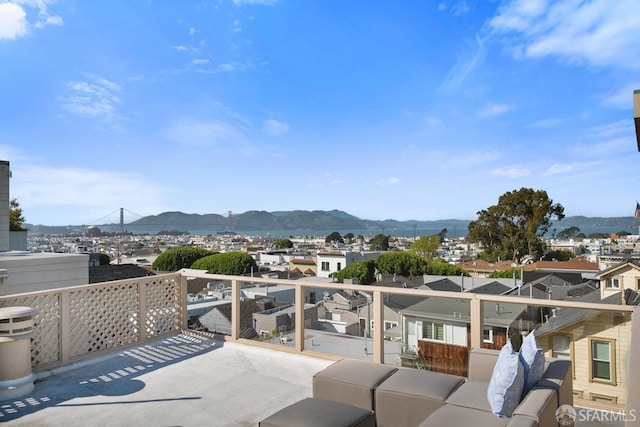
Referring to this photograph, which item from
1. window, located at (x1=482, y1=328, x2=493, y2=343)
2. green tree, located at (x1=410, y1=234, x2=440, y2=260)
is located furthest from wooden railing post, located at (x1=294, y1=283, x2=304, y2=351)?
green tree, located at (x1=410, y1=234, x2=440, y2=260)

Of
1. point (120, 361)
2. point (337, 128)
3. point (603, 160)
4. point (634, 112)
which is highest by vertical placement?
point (337, 128)

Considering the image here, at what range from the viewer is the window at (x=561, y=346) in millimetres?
2761

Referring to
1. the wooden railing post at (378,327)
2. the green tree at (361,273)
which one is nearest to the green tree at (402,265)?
the green tree at (361,273)

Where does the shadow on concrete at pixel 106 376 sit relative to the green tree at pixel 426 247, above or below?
above

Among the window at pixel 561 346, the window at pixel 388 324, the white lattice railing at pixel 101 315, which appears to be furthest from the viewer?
the white lattice railing at pixel 101 315

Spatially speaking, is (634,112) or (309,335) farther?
(309,335)

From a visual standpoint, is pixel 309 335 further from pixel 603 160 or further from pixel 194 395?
pixel 603 160

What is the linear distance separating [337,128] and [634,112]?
66.0ft

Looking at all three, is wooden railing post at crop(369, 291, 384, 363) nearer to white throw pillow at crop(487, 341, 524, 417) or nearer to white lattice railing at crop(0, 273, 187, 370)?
white throw pillow at crop(487, 341, 524, 417)

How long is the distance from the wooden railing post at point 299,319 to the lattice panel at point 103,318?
6.96ft

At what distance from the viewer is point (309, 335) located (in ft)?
15.6

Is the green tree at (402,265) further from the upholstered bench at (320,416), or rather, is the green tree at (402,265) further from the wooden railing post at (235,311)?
the upholstered bench at (320,416)

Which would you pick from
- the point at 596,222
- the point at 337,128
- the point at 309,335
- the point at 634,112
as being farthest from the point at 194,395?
the point at 596,222

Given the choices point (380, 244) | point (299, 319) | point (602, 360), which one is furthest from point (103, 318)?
point (380, 244)
